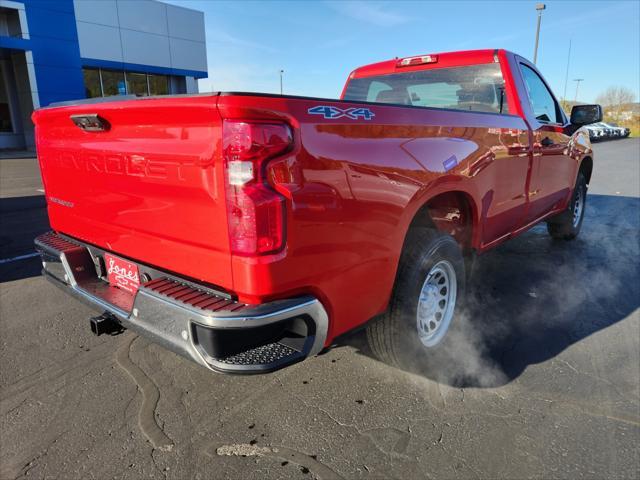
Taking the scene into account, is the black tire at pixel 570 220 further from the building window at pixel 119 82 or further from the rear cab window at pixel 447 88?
the building window at pixel 119 82

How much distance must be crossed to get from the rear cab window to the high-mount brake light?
0.08m

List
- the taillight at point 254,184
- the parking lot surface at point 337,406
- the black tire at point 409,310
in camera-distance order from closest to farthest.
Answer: the taillight at point 254,184 → the parking lot surface at point 337,406 → the black tire at point 409,310

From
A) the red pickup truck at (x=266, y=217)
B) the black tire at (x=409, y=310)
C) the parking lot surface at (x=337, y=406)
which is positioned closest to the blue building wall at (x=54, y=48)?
the parking lot surface at (x=337, y=406)

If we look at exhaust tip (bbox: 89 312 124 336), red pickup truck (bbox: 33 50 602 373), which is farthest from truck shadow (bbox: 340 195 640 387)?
exhaust tip (bbox: 89 312 124 336)

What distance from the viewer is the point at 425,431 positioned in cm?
239

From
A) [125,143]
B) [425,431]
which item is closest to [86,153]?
[125,143]

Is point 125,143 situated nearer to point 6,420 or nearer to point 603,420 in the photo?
point 6,420

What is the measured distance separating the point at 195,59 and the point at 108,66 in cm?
504

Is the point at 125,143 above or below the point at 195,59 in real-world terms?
below

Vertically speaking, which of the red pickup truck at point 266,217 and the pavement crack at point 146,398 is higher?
the red pickup truck at point 266,217

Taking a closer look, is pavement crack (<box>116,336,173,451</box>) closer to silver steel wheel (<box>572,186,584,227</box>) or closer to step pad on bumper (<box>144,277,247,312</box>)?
step pad on bumper (<box>144,277,247,312</box>)

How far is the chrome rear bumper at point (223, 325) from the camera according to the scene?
183 cm

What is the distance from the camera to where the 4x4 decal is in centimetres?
191

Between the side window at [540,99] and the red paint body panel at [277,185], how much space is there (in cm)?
143
